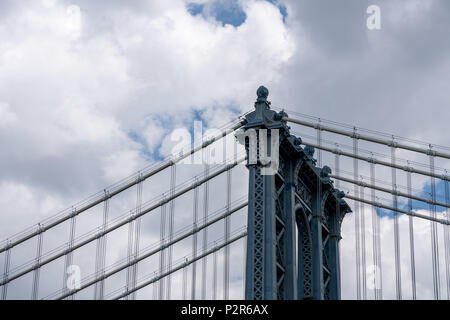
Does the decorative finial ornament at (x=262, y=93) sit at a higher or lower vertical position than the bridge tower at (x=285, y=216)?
higher

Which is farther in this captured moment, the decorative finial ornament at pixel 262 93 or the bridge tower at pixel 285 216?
the decorative finial ornament at pixel 262 93

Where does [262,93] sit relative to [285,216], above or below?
above

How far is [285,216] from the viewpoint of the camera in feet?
135

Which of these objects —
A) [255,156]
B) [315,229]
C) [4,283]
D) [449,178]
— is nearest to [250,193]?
[255,156]

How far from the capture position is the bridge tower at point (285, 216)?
125 feet

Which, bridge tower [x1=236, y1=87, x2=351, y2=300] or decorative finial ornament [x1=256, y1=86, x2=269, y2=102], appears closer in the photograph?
bridge tower [x1=236, y1=87, x2=351, y2=300]

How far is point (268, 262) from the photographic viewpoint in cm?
3781

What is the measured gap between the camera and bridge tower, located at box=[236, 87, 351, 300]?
3809 centimetres

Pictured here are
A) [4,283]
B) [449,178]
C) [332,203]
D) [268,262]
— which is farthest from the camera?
[4,283]

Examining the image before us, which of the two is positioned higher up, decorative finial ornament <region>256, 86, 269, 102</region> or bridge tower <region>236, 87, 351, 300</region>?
decorative finial ornament <region>256, 86, 269, 102</region>

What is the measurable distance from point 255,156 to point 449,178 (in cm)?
1055
